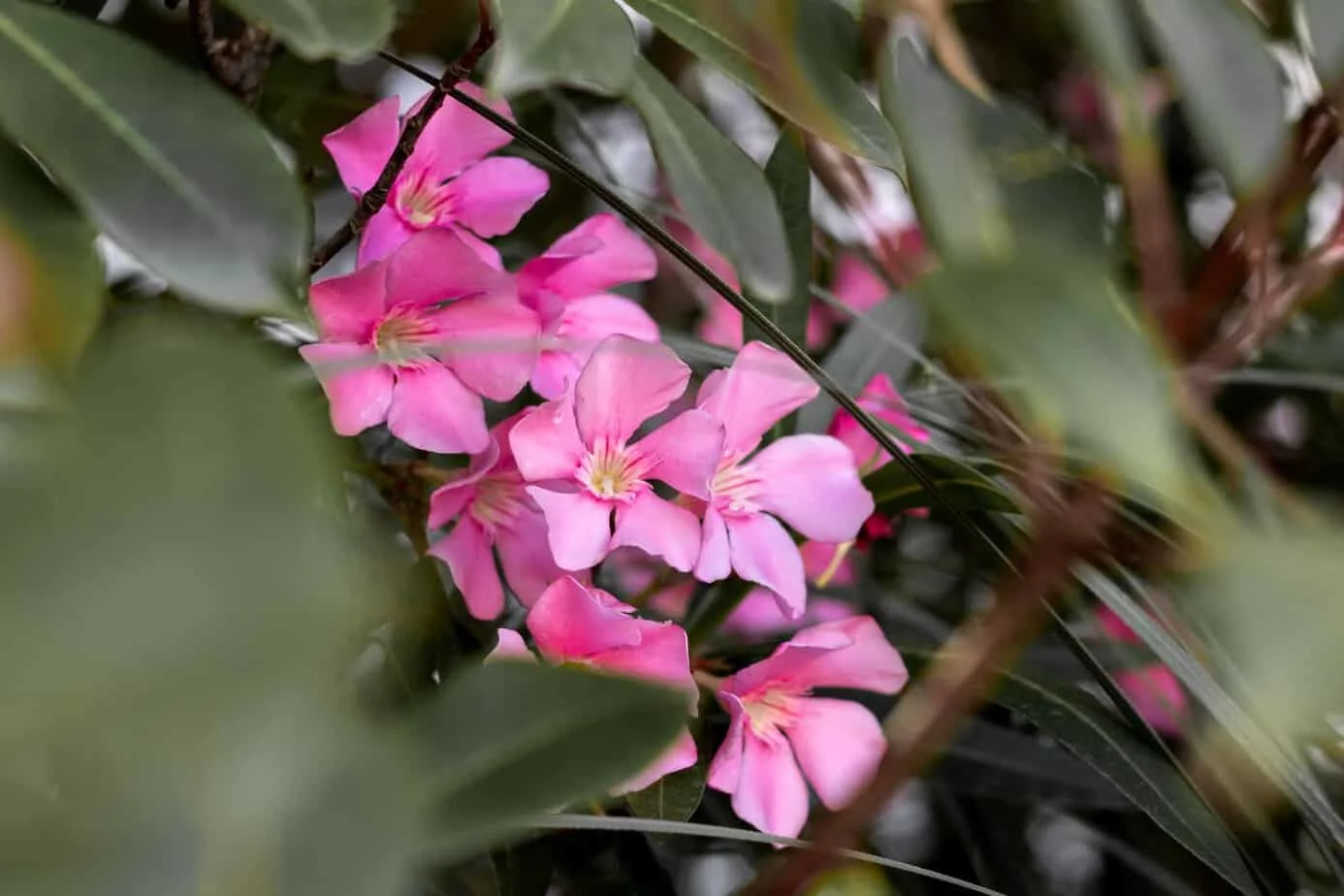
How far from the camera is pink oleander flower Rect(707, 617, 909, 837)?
506 millimetres

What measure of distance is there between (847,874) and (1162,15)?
256 millimetres

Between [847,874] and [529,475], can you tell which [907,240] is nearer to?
[529,475]

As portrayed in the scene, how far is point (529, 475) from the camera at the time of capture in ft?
1.53

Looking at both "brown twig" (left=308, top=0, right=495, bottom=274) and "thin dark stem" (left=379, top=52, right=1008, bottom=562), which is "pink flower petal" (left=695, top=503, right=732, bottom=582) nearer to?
"thin dark stem" (left=379, top=52, right=1008, bottom=562)

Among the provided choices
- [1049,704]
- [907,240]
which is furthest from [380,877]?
[907,240]

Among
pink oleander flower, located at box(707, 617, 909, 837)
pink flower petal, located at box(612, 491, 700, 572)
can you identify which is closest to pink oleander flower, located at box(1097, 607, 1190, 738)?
pink oleander flower, located at box(707, 617, 909, 837)

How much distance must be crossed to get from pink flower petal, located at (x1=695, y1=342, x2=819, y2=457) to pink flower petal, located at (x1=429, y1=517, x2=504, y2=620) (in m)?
0.11

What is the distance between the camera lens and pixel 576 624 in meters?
0.45

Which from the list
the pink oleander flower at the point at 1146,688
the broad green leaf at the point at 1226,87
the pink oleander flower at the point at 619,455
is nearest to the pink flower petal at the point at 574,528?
the pink oleander flower at the point at 619,455

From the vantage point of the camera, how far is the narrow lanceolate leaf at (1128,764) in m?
0.55

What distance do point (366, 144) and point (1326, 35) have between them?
0.33 metres

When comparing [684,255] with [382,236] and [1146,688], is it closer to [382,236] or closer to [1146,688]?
[382,236]

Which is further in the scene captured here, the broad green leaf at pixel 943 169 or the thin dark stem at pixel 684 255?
the thin dark stem at pixel 684 255

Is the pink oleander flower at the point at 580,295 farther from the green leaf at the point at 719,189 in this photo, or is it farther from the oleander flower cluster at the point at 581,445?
the green leaf at the point at 719,189
